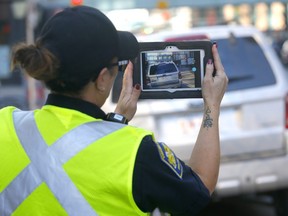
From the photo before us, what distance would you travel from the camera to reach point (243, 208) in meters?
7.94

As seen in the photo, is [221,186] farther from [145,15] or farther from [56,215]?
[145,15]

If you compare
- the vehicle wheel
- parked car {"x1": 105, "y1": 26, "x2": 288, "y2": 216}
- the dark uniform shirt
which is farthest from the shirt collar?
the vehicle wheel

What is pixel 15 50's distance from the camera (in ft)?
7.18

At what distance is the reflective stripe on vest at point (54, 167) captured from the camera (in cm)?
208

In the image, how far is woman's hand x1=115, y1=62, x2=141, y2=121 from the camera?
249 cm

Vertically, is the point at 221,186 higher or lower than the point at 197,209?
lower

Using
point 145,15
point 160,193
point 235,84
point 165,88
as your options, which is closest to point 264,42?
point 235,84

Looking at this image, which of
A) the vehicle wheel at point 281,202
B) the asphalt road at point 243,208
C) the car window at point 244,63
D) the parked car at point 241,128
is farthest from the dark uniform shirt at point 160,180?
the asphalt road at point 243,208

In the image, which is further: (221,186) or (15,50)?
(221,186)

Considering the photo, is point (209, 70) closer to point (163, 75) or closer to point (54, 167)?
point (163, 75)

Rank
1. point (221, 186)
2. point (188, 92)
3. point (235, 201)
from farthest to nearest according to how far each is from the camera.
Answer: point (235, 201)
point (221, 186)
point (188, 92)

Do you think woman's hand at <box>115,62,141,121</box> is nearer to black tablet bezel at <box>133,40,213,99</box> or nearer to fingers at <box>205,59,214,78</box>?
black tablet bezel at <box>133,40,213,99</box>

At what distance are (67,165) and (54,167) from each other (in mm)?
41

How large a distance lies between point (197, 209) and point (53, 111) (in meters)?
0.53
